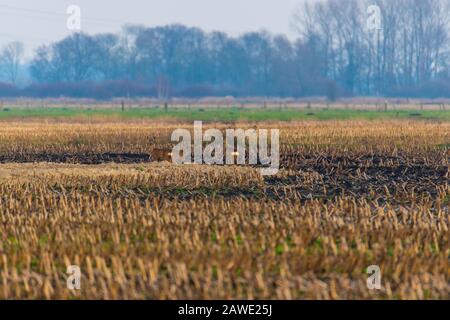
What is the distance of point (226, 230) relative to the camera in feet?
48.1

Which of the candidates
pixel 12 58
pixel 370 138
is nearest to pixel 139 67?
pixel 12 58

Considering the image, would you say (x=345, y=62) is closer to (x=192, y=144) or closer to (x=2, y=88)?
(x=2, y=88)

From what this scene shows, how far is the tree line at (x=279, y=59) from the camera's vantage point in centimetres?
10494

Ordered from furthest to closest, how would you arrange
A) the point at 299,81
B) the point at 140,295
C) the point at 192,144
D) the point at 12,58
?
1. the point at 12,58
2. the point at 299,81
3. the point at 192,144
4. the point at 140,295

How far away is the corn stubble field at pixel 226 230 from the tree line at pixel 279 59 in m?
77.3

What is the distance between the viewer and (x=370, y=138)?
36.6 m

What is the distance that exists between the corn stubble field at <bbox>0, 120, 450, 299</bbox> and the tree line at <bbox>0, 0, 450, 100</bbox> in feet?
254

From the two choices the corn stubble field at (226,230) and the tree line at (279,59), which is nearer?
the corn stubble field at (226,230)

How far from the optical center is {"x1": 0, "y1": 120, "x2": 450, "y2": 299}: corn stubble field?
11.5 meters

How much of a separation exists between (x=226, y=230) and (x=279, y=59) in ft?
302

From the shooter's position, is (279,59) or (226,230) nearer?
(226,230)

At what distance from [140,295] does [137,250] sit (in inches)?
91.7

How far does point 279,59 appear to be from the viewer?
4168 inches

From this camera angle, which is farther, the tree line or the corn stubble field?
the tree line
